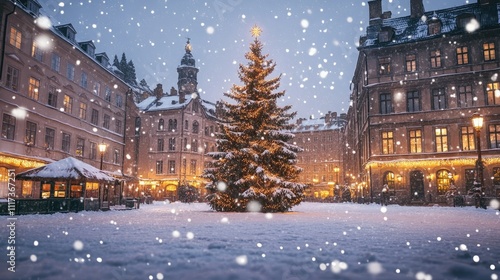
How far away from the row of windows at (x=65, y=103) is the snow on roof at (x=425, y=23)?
2750cm

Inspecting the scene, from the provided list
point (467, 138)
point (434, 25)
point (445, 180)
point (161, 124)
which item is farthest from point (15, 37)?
point (467, 138)

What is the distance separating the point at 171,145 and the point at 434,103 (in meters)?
→ 36.6

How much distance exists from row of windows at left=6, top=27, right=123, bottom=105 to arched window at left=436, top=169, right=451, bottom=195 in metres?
32.9

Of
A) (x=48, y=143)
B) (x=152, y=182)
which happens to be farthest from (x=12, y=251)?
(x=152, y=182)

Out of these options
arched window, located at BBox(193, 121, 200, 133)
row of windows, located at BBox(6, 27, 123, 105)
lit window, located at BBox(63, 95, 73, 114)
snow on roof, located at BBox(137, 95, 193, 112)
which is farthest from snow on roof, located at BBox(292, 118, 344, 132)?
lit window, located at BBox(63, 95, 73, 114)

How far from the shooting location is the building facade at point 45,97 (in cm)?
2359

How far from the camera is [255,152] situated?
2156 centimetres

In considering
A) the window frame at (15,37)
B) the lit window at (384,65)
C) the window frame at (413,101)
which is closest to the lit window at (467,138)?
the window frame at (413,101)

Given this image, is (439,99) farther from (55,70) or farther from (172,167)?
(172,167)

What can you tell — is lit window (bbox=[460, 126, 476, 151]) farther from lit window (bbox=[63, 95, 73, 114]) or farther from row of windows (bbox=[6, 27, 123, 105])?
lit window (bbox=[63, 95, 73, 114])

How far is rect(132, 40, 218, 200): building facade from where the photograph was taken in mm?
55938

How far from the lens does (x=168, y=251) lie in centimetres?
636

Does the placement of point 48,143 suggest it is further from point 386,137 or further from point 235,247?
point 386,137

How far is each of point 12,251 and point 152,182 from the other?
2034 inches
